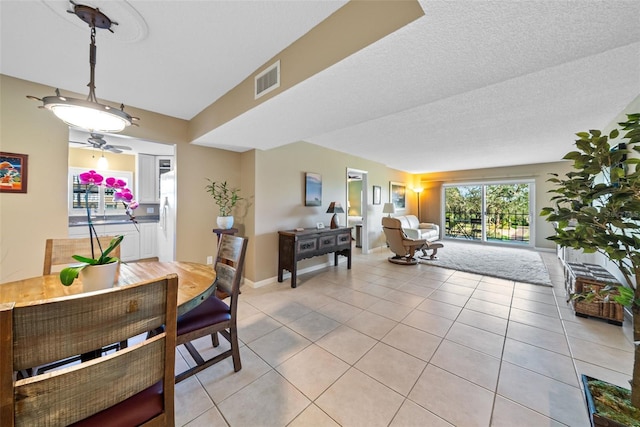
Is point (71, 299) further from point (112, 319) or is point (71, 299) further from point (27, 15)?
point (27, 15)

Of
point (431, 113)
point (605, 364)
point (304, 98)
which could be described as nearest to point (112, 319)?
point (304, 98)

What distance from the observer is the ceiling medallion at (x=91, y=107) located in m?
1.31

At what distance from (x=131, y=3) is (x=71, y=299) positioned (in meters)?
1.75

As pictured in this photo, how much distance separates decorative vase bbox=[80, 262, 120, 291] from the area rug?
4915 millimetres

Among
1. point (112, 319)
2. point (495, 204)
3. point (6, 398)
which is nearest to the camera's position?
point (6, 398)

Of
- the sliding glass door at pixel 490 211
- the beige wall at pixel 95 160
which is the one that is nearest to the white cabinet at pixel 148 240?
the beige wall at pixel 95 160

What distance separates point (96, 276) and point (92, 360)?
67 centimetres

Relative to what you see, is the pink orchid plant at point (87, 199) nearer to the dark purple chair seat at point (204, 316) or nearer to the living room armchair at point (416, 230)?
the dark purple chair seat at point (204, 316)

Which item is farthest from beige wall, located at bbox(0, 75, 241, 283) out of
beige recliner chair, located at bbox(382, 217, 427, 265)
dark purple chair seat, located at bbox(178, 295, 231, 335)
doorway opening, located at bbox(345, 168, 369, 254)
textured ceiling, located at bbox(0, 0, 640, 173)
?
beige recliner chair, located at bbox(382, 217, 427, 265)

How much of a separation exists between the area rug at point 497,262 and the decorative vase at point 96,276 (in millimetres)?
4915

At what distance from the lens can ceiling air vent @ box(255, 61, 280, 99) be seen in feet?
5.95

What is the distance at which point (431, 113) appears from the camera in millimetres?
2879

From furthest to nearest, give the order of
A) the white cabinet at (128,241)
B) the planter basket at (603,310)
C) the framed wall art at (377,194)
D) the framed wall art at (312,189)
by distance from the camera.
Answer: the framed wall art at (377,194), the white cabinet at (128,241), the framed wall art at (312,189), the planter basket at (603,310)

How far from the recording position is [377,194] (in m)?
6.14
